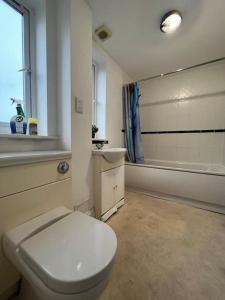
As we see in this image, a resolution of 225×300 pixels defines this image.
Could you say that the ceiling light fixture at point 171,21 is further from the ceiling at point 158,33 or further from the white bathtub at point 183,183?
the white bathtub at point 183,183

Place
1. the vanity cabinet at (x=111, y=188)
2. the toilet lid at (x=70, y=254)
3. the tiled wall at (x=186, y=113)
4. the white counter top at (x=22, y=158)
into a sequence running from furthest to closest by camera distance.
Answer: the tiled wall at (x=186, y=113) < the vanity cabinet at (x=111, y=188) < the white counter top at (x=22, y=158) < the toilet lid at (x=70, y=254)

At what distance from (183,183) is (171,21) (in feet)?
5.85

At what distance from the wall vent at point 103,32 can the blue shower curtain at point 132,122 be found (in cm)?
76

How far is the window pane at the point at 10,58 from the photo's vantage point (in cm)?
103

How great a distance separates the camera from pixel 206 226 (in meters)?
1.36

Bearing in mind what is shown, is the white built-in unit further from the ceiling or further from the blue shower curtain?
the ceiling

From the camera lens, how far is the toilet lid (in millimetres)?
464

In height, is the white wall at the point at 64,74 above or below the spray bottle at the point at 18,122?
above

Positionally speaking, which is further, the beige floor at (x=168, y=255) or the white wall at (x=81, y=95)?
the white wall at (x=81, y=95)

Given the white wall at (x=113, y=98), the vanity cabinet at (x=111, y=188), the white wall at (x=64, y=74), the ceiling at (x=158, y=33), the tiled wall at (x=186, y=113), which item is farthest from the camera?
the tiled wall at (x=186, y=113)

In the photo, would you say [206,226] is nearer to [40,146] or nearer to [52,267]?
[52,267]

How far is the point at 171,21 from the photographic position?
1.37 meters

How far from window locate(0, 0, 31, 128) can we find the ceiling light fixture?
1.27 m

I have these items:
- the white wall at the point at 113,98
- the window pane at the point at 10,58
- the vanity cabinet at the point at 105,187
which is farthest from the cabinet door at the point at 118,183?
the window pane at the point at 10,58
